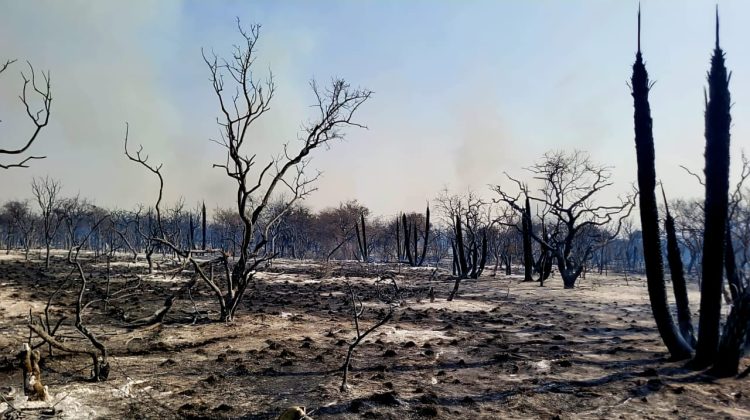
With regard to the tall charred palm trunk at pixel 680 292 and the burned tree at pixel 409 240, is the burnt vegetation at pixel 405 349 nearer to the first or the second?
the tall charred palm trunk at pixel 680 292

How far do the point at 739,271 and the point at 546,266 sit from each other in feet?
67.7

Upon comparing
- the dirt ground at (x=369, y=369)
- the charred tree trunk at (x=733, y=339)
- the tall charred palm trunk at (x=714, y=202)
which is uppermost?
the tall charred palm trunk at (x=714, y=202)

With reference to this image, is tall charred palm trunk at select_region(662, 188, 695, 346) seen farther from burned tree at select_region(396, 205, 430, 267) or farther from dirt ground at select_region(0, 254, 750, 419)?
burned tree at select_region(396, 205, 430, 267)

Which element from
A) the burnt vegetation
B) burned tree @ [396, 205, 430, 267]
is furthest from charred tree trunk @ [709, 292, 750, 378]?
burned tree @ [396, 205, 430, 267]

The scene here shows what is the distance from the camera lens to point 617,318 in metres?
14.9

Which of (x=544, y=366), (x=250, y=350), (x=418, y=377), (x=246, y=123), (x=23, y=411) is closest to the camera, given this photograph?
(x=23, y=411)

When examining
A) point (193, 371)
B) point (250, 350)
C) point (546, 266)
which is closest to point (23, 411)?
point (193, 371)

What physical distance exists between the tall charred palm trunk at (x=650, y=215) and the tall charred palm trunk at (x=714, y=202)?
0.75 metres

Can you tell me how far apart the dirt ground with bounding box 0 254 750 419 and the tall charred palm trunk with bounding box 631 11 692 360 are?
1.93ft

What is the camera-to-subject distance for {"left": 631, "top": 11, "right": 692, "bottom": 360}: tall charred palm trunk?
880 centimetres

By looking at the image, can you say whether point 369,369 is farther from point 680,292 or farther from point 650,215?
point 680,292

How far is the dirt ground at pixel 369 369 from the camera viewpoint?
618 cm

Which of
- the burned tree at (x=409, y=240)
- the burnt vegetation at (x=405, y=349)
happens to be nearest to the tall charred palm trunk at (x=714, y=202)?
the burnt vegetation at (x=405, y=349)

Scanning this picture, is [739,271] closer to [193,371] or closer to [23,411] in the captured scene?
[193,371]
